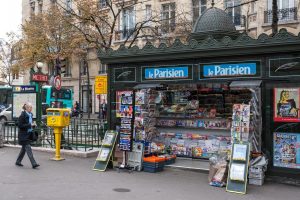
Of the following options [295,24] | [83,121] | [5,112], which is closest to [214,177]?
[83,121]

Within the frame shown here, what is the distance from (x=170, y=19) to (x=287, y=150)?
1966 cm

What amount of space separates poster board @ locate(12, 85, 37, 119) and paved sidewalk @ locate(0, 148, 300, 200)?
4.82 m

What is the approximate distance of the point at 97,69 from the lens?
39938mm

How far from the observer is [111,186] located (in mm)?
8391

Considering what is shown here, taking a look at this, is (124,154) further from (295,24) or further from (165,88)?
(295,24)

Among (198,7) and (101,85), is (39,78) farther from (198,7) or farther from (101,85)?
(198,7)

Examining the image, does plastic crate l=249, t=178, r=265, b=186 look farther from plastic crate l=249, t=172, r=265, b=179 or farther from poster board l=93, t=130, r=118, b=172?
poster board l=93, t=130, r=118, b=172

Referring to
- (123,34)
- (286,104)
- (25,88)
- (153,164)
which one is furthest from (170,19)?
(286,104)

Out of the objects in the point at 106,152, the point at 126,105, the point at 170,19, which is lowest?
the point at 106,152

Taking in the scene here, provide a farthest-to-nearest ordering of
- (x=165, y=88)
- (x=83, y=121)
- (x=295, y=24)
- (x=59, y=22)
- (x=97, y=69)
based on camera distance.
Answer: (x=97, y=69) → (x=59, y=22) → (x=295, y=24) → (x=83, y=121) → (x=165, y=88)

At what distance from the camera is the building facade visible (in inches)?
1015

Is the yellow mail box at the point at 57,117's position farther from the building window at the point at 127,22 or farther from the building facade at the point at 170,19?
the building window at the point at 127,22

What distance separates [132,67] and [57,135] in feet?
9.82

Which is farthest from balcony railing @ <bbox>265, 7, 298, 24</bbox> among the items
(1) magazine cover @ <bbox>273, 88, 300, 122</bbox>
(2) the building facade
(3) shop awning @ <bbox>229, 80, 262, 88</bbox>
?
(1) magazine cover @ <bbox>273, 88, 300, 122</bbox>
